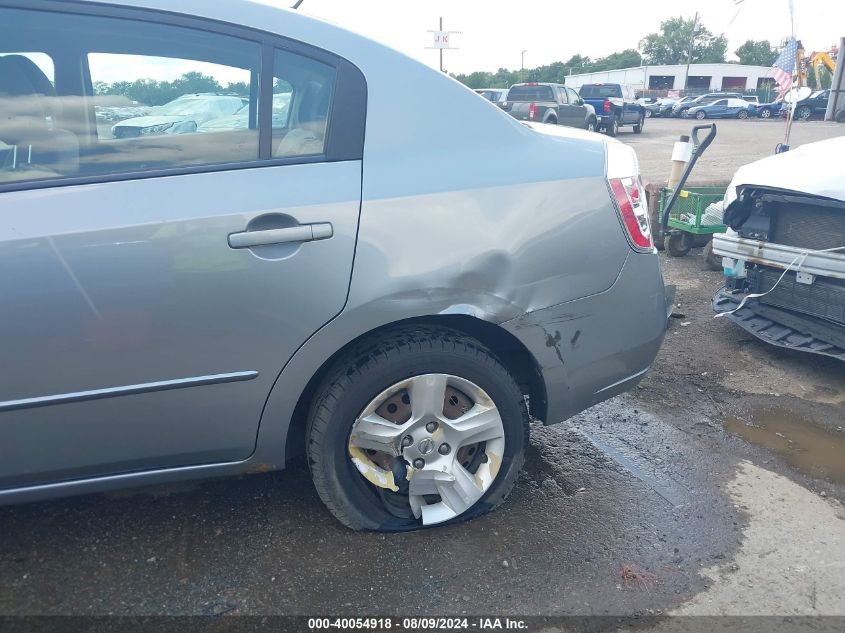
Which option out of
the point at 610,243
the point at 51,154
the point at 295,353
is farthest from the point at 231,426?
the point at 610,243

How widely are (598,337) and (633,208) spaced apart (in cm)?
51

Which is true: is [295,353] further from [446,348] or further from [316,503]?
[316,503]

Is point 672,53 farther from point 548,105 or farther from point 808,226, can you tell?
point 808,226

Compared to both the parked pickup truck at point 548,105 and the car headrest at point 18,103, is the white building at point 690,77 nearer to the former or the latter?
the parked pickup truck at point 548,105

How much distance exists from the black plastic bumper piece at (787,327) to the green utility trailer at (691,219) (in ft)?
6.23

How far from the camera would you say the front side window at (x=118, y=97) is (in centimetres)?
204

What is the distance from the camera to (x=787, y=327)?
4.15 meters

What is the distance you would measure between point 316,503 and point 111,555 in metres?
0.77

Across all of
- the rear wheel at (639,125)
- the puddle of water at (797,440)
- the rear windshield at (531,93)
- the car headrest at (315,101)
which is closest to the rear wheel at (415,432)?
the car headrest at (315,101)

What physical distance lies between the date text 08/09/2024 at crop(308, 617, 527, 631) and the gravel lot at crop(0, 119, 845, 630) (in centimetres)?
4

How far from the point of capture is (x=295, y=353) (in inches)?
85.5

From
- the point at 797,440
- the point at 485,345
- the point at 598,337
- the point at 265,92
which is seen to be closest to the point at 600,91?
the point at 797,440

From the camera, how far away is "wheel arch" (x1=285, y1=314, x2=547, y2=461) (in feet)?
7.55

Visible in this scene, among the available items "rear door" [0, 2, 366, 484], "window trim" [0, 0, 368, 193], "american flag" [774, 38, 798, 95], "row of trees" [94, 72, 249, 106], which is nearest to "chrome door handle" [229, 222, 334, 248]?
"rear door" [0, 2, 366, 484]
